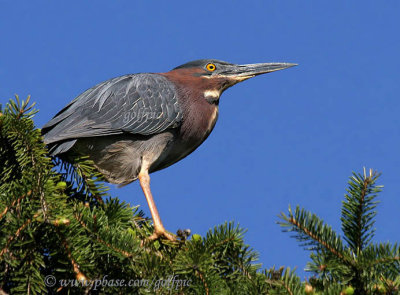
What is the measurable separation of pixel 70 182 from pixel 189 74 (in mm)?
2603

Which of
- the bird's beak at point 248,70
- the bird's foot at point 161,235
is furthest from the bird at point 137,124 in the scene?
the bird's foot at point 161,235

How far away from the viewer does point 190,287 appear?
10.9 ft

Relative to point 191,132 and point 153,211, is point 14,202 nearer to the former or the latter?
point 153,211

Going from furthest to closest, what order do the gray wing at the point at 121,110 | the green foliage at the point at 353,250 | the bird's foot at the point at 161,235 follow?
1. the gray wing at the point at 121,110
2. the bird's foot at the point at 161,235
3. the green foliage at the point at 353,250

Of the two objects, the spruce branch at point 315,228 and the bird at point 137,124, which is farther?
the bird at point 137,124

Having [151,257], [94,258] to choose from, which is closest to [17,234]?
[94,258]

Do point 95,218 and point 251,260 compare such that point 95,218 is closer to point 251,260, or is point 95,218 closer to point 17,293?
point 17,293

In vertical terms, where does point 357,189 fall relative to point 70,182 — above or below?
below

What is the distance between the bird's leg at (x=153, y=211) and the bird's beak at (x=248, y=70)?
1.85 m

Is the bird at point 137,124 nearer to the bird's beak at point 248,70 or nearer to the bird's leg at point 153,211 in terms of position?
the bird's leg at point 153,211

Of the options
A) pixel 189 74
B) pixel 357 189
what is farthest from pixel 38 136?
pixel 189 74

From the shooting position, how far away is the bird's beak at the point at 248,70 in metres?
7.04

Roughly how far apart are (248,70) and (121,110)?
1.85 m

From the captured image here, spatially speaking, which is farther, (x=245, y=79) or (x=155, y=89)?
(x=245, y=79)
